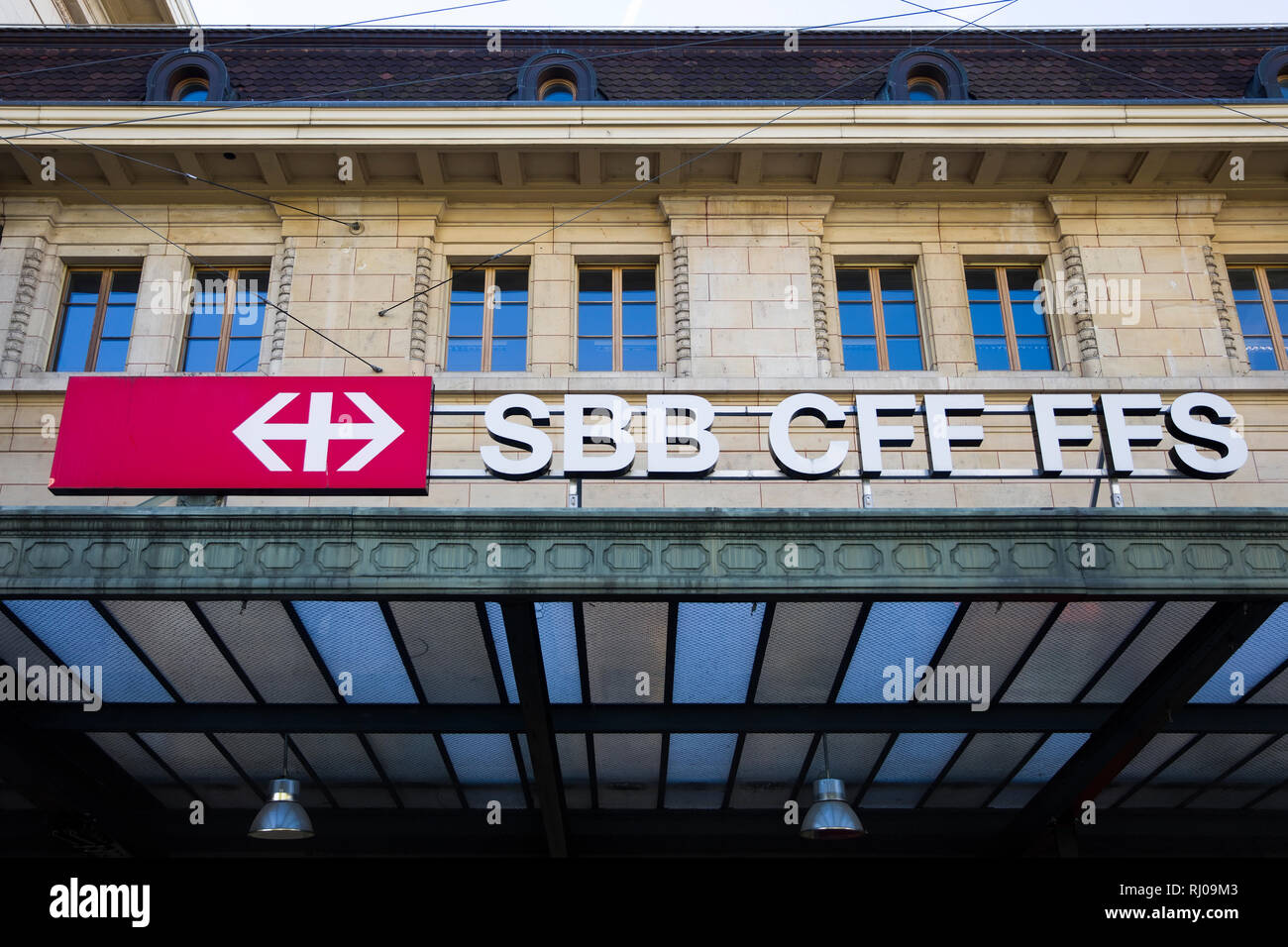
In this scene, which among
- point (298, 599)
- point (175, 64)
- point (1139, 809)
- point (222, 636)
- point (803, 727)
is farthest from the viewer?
point (175, 64)

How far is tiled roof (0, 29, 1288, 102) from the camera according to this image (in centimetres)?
1761

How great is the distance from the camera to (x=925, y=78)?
58.7ft

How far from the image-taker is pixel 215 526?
9.27 meters

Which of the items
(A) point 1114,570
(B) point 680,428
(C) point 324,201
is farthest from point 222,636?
(C) point 324,201

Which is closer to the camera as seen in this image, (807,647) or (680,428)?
(807,647)

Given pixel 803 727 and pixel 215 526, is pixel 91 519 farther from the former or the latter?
pixel 803 727

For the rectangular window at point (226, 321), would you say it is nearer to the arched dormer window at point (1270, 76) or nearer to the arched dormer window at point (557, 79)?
the arched dormer window at point (557, 79)

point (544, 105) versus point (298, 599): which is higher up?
point (544, 105)

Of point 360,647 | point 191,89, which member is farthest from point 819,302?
point 191,89

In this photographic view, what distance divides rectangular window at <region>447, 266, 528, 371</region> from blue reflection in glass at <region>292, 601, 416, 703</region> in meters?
6.40

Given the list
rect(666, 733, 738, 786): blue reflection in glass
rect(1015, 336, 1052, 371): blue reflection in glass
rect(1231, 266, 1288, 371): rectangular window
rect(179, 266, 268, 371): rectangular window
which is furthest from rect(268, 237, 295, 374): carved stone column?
rect(1231, 266, 1288, 371): rectangular window

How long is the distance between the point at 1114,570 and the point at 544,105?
10.6 meters

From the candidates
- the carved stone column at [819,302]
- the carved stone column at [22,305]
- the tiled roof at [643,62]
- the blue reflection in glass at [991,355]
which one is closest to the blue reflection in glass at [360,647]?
the carved stone column at [819,302]

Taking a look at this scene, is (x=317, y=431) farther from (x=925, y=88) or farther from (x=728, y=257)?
(x=925, y=88)
